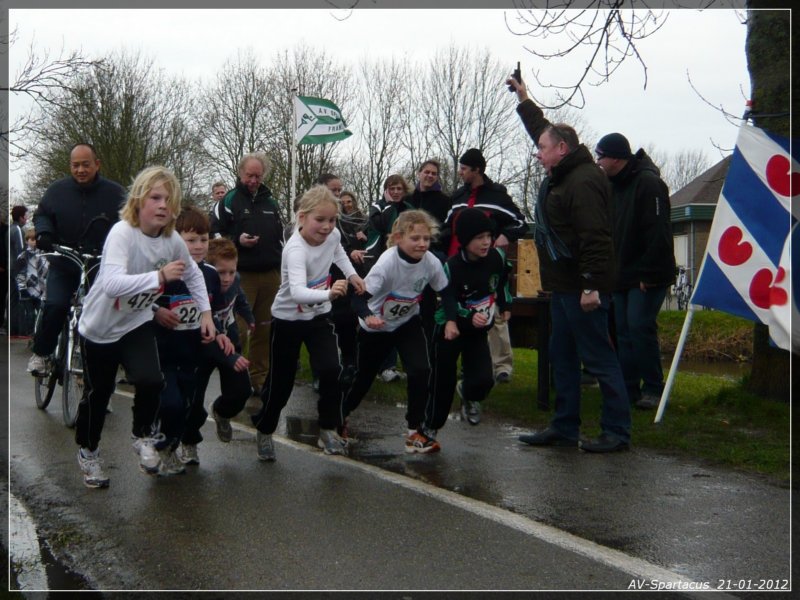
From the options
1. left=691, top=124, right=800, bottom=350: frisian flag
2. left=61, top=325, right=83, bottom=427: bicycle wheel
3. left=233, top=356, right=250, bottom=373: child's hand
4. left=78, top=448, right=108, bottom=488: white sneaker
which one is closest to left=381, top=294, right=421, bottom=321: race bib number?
left=233, top=356, right=250, bottom=373: child's hand

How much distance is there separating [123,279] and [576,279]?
3397mm

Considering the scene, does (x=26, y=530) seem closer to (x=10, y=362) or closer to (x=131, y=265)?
(x=131, y=265)

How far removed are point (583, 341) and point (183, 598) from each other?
4.12m

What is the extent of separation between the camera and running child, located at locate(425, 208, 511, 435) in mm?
7707

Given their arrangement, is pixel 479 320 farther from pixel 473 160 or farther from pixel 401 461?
pixel 473 160

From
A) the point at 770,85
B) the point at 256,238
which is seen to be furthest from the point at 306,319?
the point at 770,85

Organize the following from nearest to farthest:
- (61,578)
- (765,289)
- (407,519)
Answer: (61,578) → (407,519) → (765,289)

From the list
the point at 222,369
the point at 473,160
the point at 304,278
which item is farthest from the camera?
the point at 473,160

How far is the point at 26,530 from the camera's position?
564 centimetres

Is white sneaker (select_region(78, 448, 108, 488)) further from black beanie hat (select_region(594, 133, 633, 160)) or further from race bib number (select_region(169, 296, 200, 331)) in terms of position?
black beanie hat (select_region(594, 133, 633, 160))

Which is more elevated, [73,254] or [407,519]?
[73,254]

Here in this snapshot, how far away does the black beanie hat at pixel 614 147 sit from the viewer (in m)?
8.98

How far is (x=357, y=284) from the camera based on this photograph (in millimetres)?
7223

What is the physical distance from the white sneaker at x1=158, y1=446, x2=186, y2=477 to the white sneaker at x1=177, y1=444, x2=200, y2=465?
0.27 metres
